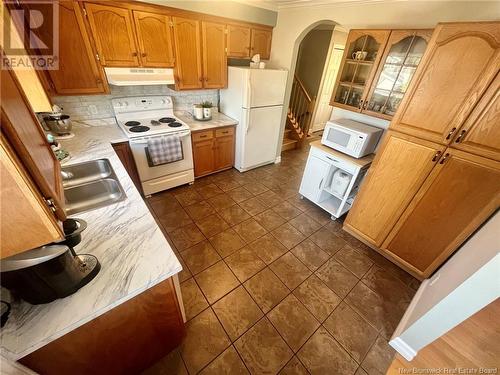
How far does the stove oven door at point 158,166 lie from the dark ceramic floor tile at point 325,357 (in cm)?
241

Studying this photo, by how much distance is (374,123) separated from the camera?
249cm

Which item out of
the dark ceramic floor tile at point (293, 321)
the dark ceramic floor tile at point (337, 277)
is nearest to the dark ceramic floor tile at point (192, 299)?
the dark ceramic floor tile at point (293, 321)

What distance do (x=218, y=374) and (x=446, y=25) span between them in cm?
279

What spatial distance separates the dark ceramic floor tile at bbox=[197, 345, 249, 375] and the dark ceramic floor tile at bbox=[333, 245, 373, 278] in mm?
1327

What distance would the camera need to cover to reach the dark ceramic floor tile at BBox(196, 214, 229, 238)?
93.7 inches

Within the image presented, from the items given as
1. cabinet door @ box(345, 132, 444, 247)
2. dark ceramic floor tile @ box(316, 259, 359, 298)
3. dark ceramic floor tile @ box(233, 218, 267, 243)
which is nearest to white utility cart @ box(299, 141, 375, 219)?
cabinet door @ box(345, 132, 444, 247)

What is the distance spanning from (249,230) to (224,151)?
56.8 inches

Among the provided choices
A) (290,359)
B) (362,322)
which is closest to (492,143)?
(362,322)

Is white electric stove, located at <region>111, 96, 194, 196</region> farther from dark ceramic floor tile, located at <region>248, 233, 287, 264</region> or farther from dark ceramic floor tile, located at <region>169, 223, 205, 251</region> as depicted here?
dark ceramic floor tile, located at <region>248, 233, 287, 264</region>

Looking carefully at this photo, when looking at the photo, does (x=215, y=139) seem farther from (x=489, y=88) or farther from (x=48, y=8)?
(x=489, y=88)

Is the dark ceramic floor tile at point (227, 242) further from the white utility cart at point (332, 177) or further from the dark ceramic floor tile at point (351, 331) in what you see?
the white utility cart at point (332, 177)

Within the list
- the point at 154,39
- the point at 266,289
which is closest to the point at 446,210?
the point at 266,289

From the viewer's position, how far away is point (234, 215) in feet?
8.69

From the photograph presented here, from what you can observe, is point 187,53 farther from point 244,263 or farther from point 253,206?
point 244,263
